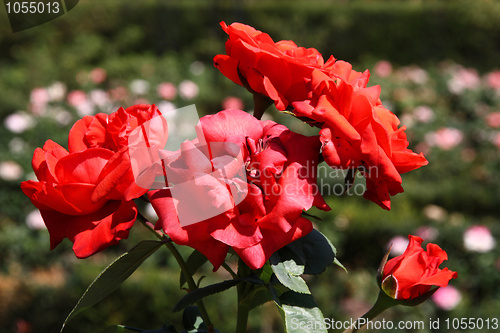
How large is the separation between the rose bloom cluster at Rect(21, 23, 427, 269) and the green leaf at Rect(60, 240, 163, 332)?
0.06 meters

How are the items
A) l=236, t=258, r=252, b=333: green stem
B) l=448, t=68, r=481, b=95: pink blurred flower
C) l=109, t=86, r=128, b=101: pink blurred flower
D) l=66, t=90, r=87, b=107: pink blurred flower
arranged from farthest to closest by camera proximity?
l=448, t=68, r=481, b=95: pink blurred flower < l=109, t=86, r=128, b=101: pink blurred flower < l=66, t=90, r=87, b=107: pink blurred flower < l=236, t=258, r=252, b=333: green stem

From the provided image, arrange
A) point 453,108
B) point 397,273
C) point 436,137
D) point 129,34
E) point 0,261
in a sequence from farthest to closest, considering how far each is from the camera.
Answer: point 129,34 → point 453,108 → point 436,137 → point 0,261 → point 397,273

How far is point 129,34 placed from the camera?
707cm

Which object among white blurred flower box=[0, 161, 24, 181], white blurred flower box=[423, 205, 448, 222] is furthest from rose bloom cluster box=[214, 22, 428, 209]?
white blurred flower box=[0, 161, 24, 181]

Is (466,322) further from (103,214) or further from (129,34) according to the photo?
(129,34)

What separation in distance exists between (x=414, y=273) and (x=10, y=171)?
113 inches

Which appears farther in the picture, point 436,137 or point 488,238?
point 436,137

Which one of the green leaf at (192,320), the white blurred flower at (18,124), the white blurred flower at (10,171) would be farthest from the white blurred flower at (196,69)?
the green leaf at (192,320)

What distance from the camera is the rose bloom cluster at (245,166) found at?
461 millimetres

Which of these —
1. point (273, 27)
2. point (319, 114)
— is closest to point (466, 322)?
point (319, 114)

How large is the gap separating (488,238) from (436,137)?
145cm

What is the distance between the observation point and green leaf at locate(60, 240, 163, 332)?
53 cm

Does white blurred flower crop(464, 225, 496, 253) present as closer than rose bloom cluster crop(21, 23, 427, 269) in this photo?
No

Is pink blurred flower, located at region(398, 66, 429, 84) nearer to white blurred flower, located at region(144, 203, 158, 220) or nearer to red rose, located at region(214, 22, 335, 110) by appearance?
white blurred flower, located at region(144, 203, 158, 220)
